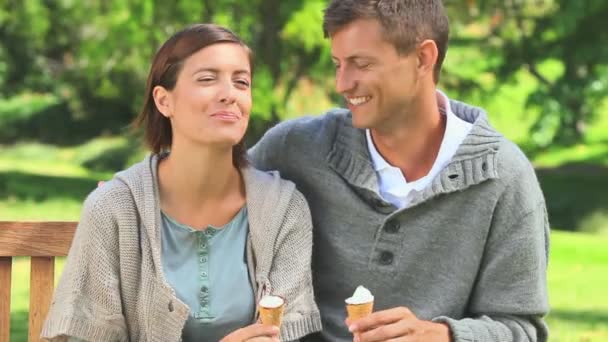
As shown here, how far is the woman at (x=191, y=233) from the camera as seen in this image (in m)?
3.35

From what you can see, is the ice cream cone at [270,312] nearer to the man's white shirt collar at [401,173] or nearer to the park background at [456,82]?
the man's white shirt collar at [401,173]

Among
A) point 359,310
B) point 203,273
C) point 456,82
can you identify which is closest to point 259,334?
point 359,310

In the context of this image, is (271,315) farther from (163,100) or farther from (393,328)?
(163,100)

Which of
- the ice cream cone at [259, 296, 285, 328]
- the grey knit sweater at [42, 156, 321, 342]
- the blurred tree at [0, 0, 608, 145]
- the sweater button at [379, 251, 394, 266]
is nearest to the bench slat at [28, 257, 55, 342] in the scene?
the grey knit sweater at [42, 156, 321, 342]

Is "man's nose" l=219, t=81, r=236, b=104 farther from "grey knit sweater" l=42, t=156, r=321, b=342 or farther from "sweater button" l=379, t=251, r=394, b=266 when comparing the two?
"sweater button" l=379, t=251, r=394, b=266

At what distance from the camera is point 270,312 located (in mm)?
3109

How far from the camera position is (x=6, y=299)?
3.80m

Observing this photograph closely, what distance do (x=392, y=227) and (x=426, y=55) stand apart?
0.54m

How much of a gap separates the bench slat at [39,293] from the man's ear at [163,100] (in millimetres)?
716

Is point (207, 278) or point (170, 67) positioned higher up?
point (170, 67)

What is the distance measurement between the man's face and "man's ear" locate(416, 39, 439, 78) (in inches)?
0.8

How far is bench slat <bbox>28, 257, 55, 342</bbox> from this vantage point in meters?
3.82

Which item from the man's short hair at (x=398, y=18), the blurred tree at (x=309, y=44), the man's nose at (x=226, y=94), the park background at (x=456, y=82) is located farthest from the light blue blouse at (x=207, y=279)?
the blurred tree at (x=309, y=44)

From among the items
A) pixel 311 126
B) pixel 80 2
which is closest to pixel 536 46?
pixel 80 2
